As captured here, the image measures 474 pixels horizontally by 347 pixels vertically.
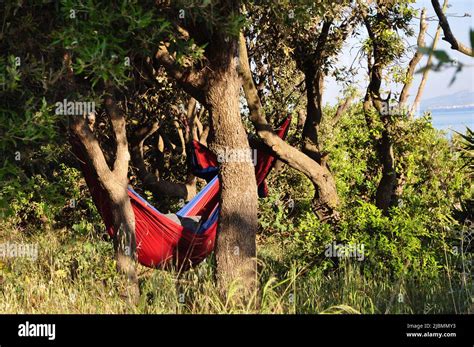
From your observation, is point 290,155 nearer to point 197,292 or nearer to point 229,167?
point 229,167

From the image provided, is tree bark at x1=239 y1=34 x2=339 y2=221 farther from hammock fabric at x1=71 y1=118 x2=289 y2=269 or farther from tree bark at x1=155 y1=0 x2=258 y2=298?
tree bark at x1=155 y1=0 x2=258 y2=298

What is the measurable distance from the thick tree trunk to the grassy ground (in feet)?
0.77

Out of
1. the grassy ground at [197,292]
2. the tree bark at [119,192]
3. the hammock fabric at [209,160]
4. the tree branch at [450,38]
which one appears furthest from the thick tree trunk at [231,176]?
the hammock fabric at [209,160]

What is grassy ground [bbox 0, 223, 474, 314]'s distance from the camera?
194 inches

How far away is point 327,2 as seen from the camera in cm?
634

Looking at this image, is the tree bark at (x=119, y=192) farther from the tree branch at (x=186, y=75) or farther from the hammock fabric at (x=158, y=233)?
the tree branch at (x=186, y=75)

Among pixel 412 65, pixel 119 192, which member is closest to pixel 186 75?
pixel 119 192

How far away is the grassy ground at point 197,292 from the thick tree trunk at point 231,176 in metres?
0.23

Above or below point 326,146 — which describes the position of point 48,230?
below

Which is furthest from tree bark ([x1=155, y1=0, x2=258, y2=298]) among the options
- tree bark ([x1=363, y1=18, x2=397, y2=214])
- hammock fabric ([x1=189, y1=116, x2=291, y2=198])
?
tree bark ([x1=363, y1=18, x2=397, y2=214])
